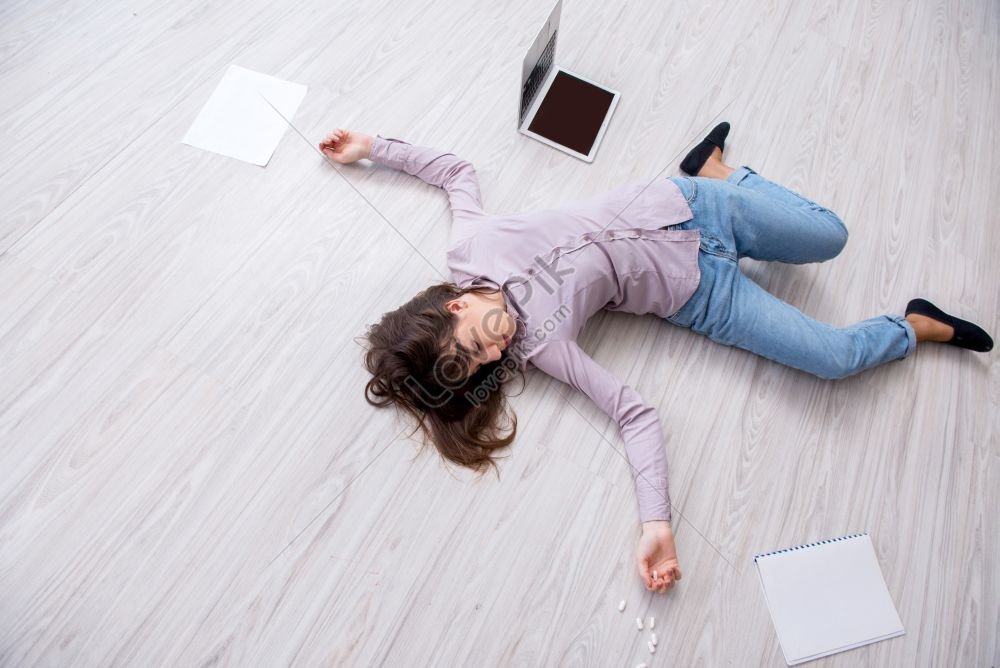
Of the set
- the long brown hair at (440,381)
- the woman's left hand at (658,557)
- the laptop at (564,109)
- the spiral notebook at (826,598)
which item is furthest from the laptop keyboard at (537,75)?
the spiral notebook at (826,598)

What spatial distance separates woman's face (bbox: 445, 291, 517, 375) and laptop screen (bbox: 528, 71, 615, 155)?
1.56ft

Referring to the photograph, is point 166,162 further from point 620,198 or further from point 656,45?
point 656,45

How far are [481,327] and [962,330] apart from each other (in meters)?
0.88

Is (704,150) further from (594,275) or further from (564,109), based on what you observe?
(594,275)

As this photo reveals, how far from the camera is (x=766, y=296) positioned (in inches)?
38.0

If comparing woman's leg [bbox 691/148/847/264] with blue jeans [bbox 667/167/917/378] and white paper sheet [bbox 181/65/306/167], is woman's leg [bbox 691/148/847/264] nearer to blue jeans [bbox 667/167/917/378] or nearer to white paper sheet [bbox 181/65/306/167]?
blue jeans [bbox 667/167/917/378]

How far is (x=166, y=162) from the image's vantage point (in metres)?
1.10

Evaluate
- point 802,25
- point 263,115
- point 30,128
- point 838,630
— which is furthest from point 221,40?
point 838,630

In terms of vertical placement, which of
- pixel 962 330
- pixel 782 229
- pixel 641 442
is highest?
pixel 782 229

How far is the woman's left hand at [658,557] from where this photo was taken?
0.84 metres

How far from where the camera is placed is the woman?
2.83ft

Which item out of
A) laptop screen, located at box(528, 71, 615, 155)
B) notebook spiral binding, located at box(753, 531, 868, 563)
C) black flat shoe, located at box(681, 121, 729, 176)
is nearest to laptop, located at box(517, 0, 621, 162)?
laptop screen, located at box(528, 71, 615, 155)

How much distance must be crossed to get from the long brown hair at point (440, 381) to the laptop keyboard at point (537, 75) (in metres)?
0.44

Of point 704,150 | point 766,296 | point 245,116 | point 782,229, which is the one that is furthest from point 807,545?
point 245,116
